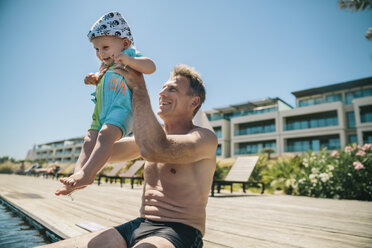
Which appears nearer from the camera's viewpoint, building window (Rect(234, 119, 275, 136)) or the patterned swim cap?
the patterned swim cap

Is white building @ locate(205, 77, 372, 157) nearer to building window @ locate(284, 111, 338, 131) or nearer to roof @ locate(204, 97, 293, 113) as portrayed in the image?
building window @ locate(284, 111, 338, 131)

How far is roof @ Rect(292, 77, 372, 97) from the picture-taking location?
32.6 meters

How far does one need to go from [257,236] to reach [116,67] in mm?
2252

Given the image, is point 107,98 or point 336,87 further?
point 336,87

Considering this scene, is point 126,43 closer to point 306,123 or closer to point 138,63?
point 138,63

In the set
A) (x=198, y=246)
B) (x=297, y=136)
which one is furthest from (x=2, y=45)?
(x=297, y=136)

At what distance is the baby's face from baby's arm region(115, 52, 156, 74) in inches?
18.8

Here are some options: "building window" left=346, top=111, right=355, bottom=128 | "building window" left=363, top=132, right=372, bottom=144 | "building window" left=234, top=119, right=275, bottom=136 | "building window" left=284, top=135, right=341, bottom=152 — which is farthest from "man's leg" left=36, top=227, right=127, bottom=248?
"building window" left=234, top=119, right=275, bottom=136

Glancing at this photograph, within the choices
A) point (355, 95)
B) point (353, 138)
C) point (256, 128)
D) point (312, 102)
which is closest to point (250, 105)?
point (256, 128)

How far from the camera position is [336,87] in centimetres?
3491

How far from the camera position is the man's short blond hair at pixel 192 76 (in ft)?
4.58

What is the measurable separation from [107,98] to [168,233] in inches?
32.9

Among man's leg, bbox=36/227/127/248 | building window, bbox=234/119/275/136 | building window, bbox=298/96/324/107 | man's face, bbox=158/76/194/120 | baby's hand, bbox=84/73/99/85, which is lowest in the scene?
man's leg, bbox=36/227/127/248

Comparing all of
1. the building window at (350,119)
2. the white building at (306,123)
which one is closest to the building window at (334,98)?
the white building at (306,123)
